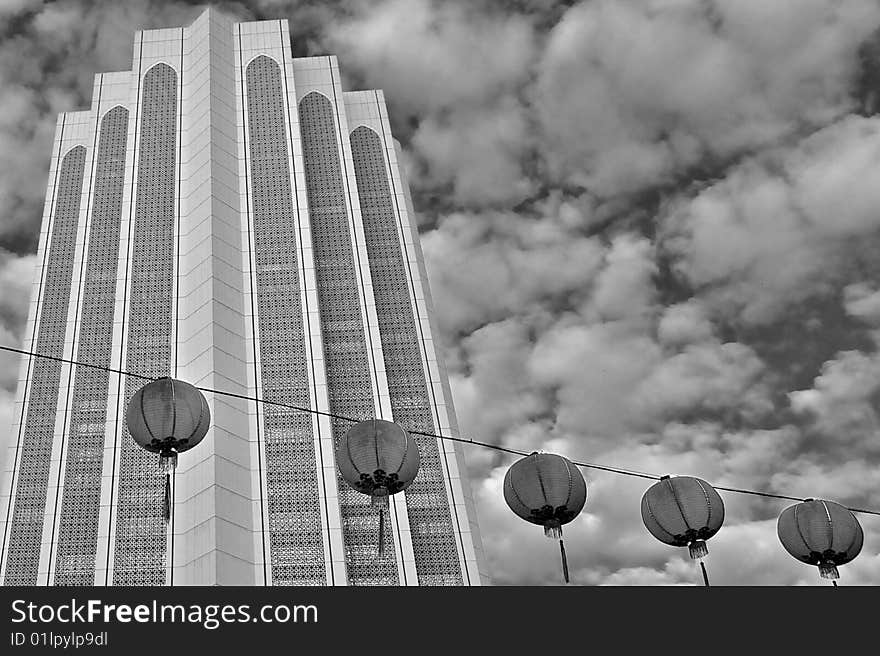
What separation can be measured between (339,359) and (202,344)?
2.83 meters

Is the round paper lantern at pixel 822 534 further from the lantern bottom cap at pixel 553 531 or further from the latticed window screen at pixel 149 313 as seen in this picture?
the latticed window screen at pixel 149 313

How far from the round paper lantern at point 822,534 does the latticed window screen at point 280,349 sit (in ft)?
31.8

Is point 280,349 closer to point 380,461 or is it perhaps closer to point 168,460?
point 380,461

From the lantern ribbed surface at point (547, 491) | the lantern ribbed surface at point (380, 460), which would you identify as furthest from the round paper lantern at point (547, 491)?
the lantern ribbed surface at point (380, 460)

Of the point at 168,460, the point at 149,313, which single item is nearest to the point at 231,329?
the point at 149,313

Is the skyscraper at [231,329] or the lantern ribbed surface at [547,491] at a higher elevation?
the skyscraper at [231,329]

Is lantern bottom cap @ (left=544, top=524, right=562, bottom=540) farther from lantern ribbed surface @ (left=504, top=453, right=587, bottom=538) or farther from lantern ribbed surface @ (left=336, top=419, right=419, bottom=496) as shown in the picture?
lantern ribbed surface @ (left=336, top=419, right=419, bottom=496)

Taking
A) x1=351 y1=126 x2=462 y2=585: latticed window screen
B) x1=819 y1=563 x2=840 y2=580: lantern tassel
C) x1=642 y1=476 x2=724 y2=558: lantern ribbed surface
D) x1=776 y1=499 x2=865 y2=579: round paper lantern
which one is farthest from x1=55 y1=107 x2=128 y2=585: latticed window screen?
x1=819 y1=563 x2=840 y2=580: lantern tassel

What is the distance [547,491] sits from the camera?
26.2ft

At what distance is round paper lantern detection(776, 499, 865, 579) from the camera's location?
8188 mm

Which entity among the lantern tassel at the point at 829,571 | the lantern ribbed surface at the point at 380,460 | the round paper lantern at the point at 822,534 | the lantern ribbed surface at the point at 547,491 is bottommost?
the lantern tassel at the point at 829,571

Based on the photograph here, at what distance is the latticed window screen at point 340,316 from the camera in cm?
1670
